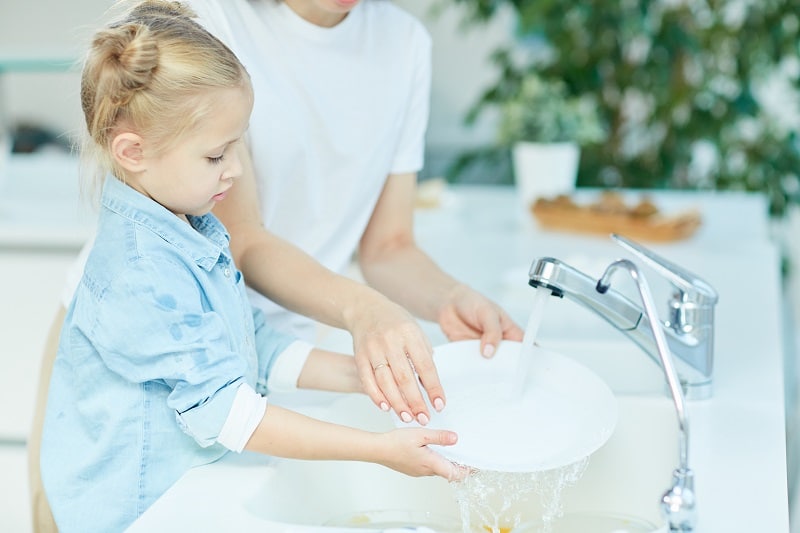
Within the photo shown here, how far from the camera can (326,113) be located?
1415 millimetres

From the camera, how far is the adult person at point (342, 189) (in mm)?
1193

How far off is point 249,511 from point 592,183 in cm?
259

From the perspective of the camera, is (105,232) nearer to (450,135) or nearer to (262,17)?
(262,17)

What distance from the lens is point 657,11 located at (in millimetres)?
3273

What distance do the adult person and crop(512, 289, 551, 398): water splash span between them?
7 cm

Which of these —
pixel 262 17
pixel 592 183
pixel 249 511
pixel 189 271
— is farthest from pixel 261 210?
pixel 592 183

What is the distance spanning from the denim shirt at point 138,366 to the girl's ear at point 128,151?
0.09 feet

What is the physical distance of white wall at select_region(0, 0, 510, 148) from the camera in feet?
14.0

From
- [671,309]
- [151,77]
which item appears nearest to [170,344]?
[151,77]

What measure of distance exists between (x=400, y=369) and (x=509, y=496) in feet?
0.75

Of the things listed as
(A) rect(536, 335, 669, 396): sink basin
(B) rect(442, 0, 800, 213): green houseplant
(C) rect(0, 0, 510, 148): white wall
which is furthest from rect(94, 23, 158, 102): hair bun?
(C) rect(0, 0, 510, 148): white wall

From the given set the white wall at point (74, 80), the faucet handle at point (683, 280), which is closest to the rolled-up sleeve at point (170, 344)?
the faucet handle at point (683, 280)

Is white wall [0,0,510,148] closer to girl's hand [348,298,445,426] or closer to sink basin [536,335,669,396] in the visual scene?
sink basin [536,335,669,396]

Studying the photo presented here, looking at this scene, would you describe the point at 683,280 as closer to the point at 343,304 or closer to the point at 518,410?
the point at 518,410
